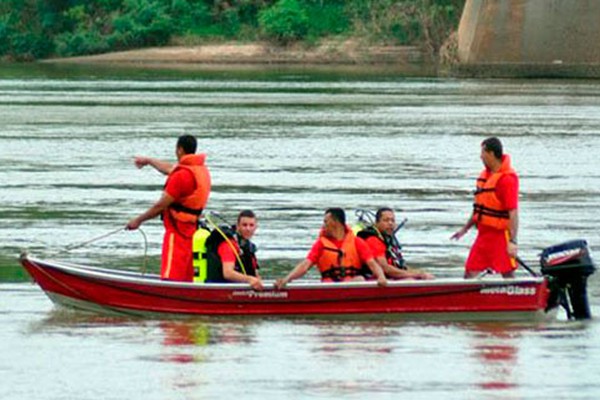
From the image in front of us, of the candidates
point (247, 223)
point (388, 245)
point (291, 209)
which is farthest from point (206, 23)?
point (247, 223)

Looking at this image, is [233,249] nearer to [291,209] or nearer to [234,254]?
[234,254]

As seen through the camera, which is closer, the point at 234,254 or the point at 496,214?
the point at 234,254

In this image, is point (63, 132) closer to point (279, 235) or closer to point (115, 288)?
point (279, 235)

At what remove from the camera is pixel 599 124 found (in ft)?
167

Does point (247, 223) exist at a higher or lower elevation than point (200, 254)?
higher

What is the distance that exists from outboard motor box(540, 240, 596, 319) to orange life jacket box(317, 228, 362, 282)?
5.52 ft

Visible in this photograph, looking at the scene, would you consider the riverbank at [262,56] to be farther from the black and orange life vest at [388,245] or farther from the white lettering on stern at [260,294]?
the white lettering on stern at [260,294]

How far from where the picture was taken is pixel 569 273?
58.0ft

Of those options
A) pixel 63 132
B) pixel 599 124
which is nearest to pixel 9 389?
pixel 63 132

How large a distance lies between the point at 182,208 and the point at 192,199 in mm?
124

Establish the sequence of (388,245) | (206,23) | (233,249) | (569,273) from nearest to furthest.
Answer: (569,273) < (233,249) < (388,245) < (206,23)

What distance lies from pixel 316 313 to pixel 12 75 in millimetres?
80346

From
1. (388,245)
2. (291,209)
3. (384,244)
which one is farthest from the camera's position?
(291,209)

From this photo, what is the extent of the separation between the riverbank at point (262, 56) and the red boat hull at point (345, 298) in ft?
298
